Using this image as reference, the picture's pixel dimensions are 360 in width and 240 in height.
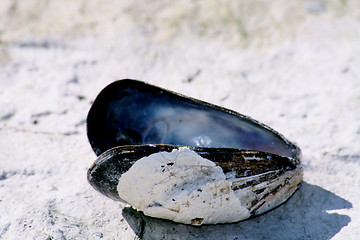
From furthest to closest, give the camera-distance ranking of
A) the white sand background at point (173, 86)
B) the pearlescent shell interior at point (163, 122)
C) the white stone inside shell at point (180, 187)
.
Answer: the pearlescent shell interior at point (163, 122), the white sand background at point (173, 86), the white stone inside shell at point (180, 187)

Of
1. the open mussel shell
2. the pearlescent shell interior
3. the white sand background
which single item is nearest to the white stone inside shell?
the open mussel shell

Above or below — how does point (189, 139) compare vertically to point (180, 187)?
below

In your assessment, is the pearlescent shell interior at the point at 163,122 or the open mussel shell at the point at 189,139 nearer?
the open mussel shell at the point at 189,139

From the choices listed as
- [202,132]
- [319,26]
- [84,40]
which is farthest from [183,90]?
[319,26]

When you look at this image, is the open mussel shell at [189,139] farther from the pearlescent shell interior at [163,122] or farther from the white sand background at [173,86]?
the white sand background at [173,86]

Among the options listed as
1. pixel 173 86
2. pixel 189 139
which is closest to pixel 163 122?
pixel 189 139

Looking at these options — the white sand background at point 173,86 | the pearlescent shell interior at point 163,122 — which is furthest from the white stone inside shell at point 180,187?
the pearlescent shell interior at point 163,122

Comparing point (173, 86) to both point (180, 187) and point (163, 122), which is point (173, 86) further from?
point (180, 187)
